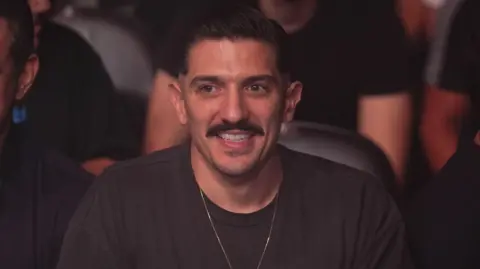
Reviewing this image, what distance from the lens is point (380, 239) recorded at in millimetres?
1111

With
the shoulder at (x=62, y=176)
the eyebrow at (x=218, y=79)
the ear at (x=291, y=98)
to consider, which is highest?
the eyebrow at (x=218, y=79)

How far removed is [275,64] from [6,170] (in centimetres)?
48

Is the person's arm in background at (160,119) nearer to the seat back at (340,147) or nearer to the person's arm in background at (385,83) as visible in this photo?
the seat back at (340,147)

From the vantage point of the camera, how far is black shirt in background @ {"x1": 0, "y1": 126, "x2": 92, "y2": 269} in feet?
3.89

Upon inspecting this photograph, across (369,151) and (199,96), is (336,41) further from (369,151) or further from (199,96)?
(199,96)

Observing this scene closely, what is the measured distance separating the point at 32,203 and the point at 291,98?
18.1 inches

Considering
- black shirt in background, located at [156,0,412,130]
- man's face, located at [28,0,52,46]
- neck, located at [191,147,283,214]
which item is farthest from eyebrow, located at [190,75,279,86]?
man's face, located at [28,0,52,46]

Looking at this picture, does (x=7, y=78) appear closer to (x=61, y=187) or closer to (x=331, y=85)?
(x=61, y=187)

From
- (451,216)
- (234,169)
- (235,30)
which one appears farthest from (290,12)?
(451,216)

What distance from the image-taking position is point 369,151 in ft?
4.30

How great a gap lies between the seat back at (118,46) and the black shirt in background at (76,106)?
0.01 meters

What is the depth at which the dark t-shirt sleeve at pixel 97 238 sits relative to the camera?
1.07 meters

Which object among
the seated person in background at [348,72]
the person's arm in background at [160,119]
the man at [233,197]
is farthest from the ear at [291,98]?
the person's arm in background at [160,119]

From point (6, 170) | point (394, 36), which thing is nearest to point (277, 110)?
point (394, 36)
